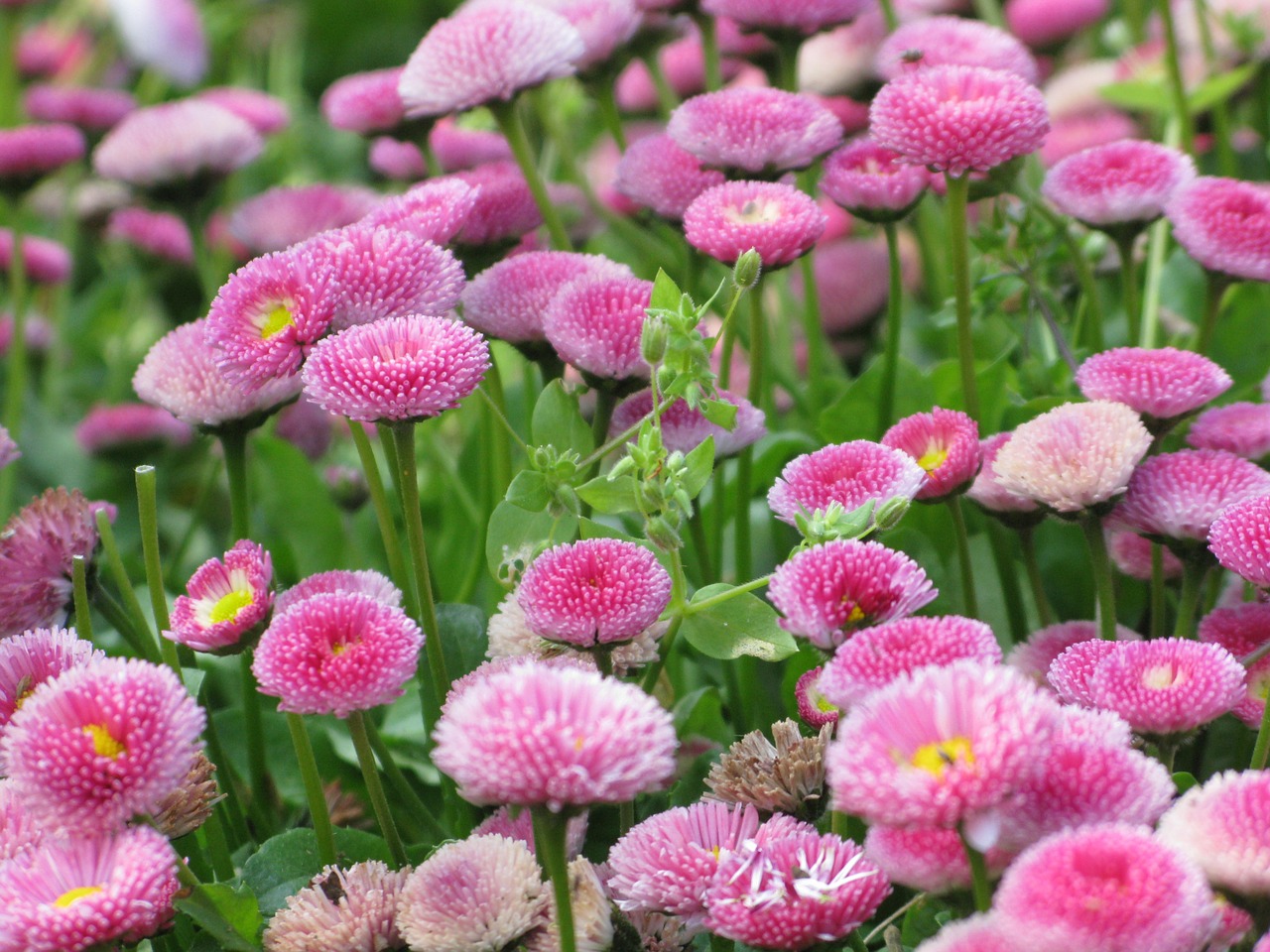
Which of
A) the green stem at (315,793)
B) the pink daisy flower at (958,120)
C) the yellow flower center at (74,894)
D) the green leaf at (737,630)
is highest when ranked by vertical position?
the pink daisy flower at (958,120)

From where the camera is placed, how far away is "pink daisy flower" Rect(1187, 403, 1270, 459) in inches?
29.0

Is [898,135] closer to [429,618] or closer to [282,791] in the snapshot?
[429,618]

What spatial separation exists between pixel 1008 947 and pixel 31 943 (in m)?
0.32

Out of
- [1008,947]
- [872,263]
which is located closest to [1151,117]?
[872,263]

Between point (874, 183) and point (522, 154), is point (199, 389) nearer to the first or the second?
point (522, 154)

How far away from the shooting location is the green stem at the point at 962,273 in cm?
71

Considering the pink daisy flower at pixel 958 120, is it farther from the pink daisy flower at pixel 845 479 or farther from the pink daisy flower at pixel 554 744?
the pink daisy flower at pixel 554 744

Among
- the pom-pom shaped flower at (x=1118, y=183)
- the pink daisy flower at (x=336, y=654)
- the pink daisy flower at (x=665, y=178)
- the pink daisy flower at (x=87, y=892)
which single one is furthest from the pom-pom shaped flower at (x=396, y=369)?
the pom-pom shaped flower at (x=1118, y=183)

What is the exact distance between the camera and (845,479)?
2.00 ft

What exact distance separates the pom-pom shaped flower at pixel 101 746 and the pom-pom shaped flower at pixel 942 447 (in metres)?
0.34

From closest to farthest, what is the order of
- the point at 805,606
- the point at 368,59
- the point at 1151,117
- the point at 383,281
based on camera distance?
the point at 805,606, the point at 383,281, the point at 1151,117, the point at 368,59

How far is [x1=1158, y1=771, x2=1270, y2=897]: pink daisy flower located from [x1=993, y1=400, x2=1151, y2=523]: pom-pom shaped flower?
7.1 inches

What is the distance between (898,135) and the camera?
2.22 ft

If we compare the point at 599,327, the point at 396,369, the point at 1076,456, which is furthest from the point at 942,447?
the point at 396,369
